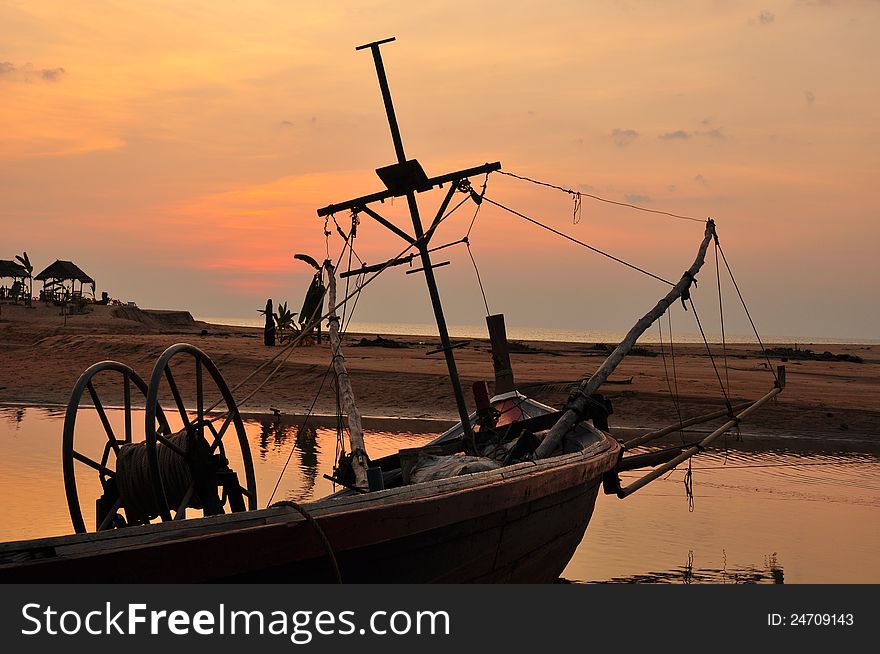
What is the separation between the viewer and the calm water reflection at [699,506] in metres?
11.3

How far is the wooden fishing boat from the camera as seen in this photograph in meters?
5.59

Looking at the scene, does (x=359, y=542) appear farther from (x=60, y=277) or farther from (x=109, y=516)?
(x=60, y=277)

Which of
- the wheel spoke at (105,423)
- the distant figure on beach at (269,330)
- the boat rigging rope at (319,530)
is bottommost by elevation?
the boat rigging rope at (319,530)

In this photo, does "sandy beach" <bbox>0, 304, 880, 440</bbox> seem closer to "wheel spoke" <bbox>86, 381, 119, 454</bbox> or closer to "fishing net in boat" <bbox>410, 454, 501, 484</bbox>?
"fishing net in boat" <bbox>410, 454, 501, 484</bbox>

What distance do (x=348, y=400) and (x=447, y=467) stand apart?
3226 millimetres

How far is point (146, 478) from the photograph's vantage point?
809 cm

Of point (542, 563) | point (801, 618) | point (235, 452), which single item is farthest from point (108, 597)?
point (235, 452)

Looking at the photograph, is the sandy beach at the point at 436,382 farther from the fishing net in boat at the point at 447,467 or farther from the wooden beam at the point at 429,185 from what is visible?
the fishing net in boat at the point at 447,467

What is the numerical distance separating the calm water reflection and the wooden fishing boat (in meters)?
0.88

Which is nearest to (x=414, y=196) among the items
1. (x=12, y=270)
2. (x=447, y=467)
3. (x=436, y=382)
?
(x=447, y=467)

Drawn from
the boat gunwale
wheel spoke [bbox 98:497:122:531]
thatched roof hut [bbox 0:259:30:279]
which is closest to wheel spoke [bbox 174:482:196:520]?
wheel spoke [bbox 98:497:122:531]

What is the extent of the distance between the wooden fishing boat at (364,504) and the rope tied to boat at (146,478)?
0.01 metres

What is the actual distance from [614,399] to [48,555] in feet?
67.3

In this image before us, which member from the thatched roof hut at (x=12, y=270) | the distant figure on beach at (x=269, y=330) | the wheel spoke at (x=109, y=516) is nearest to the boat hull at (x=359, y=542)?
the wheel spoke at (x=109, y=516)
